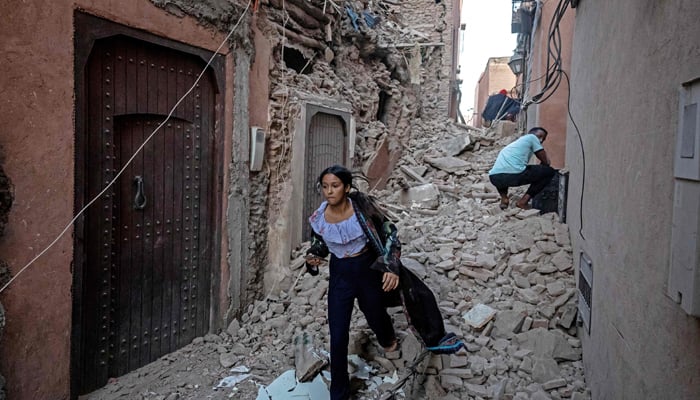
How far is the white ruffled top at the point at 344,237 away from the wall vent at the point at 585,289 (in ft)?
5.99

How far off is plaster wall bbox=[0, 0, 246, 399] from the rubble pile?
0.69 meters

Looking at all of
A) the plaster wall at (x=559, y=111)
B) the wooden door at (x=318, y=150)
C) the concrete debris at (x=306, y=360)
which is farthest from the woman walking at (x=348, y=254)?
the plaster wall at (x=559, y=111)

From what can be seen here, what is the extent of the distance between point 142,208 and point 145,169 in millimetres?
342

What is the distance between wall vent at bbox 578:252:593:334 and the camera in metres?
3.51

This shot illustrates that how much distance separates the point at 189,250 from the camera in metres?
4.44

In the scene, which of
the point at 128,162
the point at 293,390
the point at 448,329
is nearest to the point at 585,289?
the point at 448,329

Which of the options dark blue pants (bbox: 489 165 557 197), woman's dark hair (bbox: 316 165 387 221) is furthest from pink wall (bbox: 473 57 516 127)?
woman's dark hair (bbox: 316 165 387 221)

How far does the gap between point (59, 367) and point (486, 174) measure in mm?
7501

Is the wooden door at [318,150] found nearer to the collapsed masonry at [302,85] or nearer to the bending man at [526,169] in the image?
the collapsed masonry at [302,85]

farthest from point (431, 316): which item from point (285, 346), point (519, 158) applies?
point (519, 158)

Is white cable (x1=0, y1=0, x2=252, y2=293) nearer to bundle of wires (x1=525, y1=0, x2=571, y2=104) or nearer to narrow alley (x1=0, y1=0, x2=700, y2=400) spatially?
narrow alley (x1=0, y1=0, x2=700, y2=400)

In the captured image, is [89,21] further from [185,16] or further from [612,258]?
[612,258]

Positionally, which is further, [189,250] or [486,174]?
[486,174]

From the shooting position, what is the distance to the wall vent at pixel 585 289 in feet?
11.5
